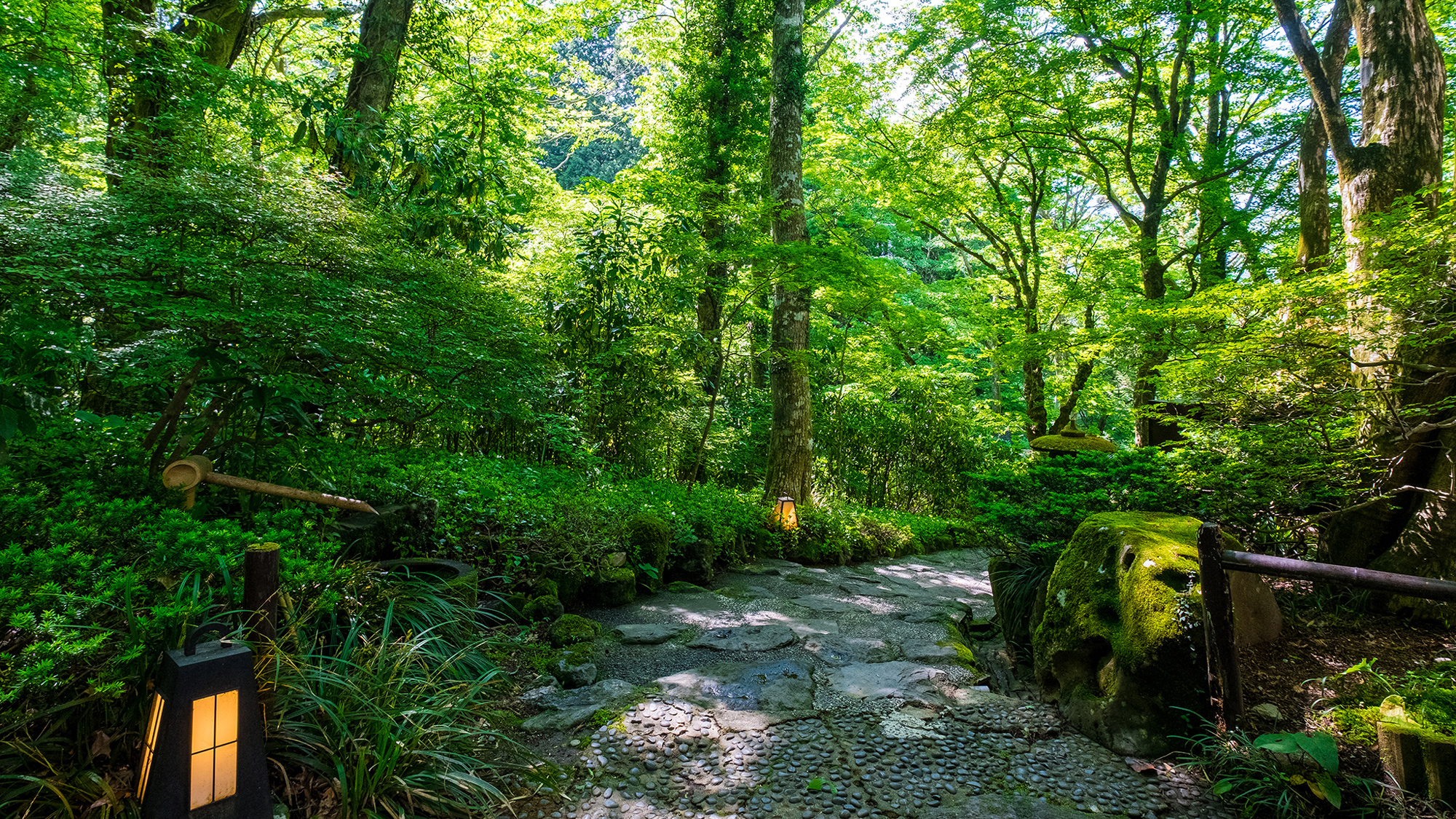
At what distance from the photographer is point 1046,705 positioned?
2912 millimetres

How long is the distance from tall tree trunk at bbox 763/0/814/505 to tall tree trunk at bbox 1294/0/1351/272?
4.38m

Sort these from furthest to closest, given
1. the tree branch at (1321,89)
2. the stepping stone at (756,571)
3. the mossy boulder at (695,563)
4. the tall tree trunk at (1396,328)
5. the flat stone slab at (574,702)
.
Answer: the stepping stone at (756,571)
the mossy boulder at (695,563)
the tree branch at (1321,89)
the tall tree trunk at (1396,328)
the flat stone slab at (574,702)

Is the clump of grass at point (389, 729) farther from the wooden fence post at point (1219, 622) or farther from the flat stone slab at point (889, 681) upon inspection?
the wooden fence post at point (1219, 622)

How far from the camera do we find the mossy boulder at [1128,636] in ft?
7.87

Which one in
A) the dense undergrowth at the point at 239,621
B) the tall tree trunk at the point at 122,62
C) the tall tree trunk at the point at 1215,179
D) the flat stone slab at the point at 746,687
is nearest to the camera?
the dense undergrowth at the point at 239,621

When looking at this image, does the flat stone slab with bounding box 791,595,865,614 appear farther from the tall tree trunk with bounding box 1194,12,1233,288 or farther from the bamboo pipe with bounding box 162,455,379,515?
the tall tree trunk with bounding box 1194,12,1233,288

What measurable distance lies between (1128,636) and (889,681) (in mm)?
1077

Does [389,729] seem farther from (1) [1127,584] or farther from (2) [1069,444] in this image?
(2) [1069,444]

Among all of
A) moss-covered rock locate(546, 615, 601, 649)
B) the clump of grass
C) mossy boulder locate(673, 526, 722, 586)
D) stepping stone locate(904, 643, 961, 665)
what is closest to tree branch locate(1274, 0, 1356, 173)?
stepping stone locate(904, 643, 961, 665)

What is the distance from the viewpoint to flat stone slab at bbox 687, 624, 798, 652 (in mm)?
3477

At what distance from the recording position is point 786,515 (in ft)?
21.2

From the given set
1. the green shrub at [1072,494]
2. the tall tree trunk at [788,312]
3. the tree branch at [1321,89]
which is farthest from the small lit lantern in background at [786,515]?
the tree branch at [1321,89]

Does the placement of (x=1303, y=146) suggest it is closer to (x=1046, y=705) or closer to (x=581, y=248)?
(x=1046, y=705)

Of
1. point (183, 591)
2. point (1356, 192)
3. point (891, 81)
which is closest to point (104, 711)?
point (183, 591)
